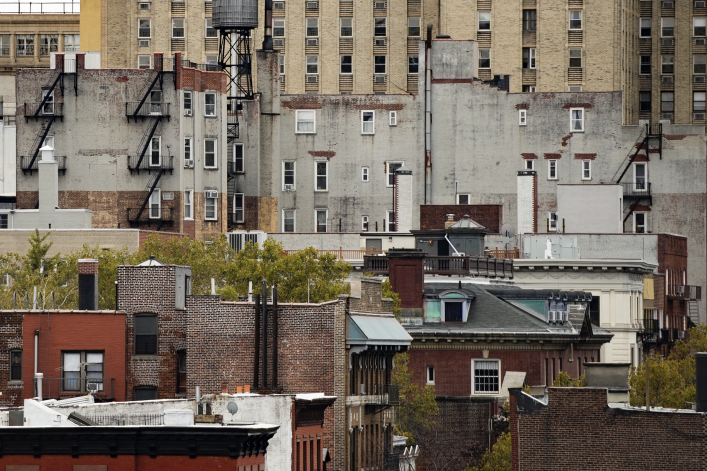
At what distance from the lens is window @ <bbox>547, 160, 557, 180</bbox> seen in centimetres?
15038

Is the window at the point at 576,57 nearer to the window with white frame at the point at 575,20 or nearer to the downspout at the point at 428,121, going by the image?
the window with white frame at the point at 575,20

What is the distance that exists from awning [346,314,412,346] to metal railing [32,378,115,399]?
855cm

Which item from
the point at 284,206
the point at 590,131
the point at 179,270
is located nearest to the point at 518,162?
the point at 590,131

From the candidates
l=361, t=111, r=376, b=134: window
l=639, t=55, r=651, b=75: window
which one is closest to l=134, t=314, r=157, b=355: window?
l=361, t=111, r=376, b=134: window

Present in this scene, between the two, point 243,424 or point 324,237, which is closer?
point 243,424

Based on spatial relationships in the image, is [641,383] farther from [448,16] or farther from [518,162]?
[448,16]

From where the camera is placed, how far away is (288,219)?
15175 centimetres

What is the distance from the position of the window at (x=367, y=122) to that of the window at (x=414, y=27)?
101 feet

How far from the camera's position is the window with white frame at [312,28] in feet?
596

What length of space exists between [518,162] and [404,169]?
987 cm

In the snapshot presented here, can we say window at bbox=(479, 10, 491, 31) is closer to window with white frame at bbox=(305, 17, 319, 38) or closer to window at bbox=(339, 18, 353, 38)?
window at bbox=(339, 18, 353, 38)

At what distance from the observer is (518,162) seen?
150250 millimetres

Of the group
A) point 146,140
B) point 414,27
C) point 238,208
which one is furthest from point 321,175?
point 414,27

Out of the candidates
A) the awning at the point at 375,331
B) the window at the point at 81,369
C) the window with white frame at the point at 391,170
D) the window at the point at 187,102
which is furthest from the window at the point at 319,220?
the window at the point at 81,369
